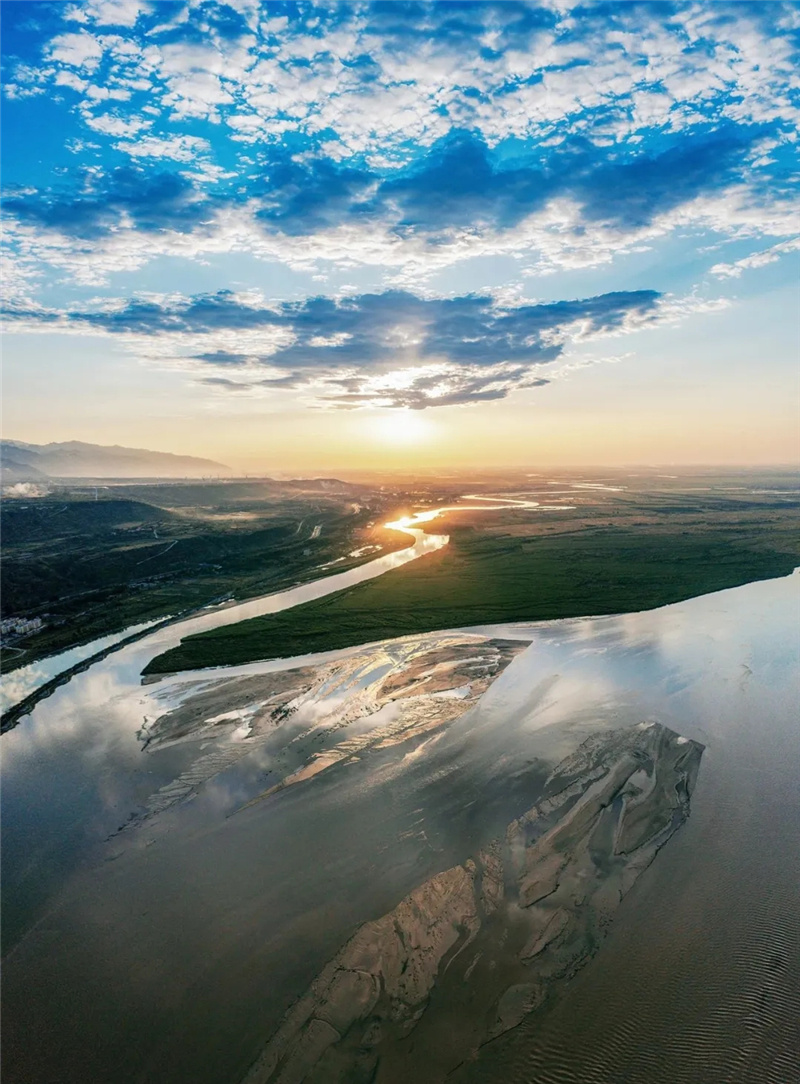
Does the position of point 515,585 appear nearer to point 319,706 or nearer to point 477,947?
point 319,706

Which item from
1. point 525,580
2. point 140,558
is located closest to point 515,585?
point 525,580

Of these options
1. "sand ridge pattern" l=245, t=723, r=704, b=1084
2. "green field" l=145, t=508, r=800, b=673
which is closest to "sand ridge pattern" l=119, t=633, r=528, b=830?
"green field" l=145, t=508, r=800, b=673

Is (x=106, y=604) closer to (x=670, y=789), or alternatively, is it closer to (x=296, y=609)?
(x=296, y=609)

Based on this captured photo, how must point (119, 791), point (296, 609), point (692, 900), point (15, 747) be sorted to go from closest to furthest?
point (692, 900) → point (119, 791) → point (15, 747) → point (296, 609)

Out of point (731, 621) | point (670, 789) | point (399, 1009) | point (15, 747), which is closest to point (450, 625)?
point (731, 621)

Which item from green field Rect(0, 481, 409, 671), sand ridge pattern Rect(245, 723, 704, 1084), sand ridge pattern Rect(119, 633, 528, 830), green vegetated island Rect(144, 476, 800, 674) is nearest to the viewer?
sand ridge pattern Rect(245, 723, 704, 1084)

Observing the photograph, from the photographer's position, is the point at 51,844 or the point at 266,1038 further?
the point at 51,844

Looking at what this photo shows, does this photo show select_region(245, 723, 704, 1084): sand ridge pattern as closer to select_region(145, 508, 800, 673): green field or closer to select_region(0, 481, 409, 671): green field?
→ select_region(145, 508, 800, 673): green field
